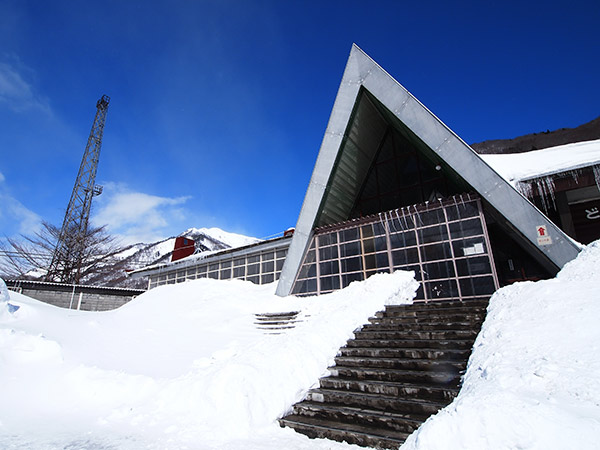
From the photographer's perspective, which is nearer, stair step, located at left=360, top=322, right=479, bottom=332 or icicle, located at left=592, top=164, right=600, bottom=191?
stair step, located at left=360, top=322, right=479, bottom=332

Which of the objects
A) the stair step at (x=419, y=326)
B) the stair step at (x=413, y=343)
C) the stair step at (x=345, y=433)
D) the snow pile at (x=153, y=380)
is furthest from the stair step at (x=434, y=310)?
the stair step at (x=345, y=433)

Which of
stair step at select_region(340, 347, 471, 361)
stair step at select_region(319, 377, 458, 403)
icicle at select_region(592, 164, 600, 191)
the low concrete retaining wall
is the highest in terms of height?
icicle at select_region(592, 164, 600, 191)

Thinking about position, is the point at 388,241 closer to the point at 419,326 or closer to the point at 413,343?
the point at 419,326

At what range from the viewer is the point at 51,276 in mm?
24016

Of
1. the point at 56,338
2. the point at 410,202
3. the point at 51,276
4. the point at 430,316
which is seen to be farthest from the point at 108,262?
the point at 430,316

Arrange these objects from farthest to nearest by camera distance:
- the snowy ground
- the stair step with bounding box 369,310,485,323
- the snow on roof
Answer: the snow on roof < the stair step with bounding box 369,310,485,323 < the snowy ground

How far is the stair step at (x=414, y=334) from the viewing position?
5.26 m

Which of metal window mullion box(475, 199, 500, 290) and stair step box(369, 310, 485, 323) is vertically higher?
metal window mullion box(475, 199, 500, 290)

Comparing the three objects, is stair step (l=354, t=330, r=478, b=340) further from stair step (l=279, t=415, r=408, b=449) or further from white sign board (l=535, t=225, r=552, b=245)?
white sign board (l=535, t=225, r=552, b=245)

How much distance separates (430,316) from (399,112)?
740 cm

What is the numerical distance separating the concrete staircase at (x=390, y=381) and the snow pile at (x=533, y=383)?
0.57 m

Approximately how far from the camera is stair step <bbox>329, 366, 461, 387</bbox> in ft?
13.5

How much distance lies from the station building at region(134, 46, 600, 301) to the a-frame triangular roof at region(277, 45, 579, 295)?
1.3 inches

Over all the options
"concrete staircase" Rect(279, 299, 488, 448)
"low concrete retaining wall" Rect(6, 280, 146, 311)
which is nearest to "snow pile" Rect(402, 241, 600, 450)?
"concrete staircase" Rect(279, 299, 488, 448)
